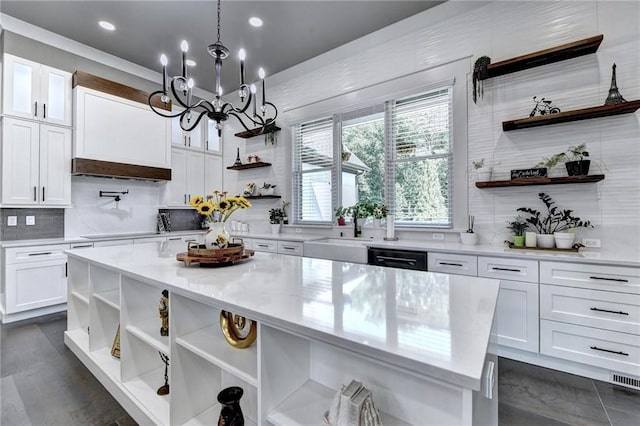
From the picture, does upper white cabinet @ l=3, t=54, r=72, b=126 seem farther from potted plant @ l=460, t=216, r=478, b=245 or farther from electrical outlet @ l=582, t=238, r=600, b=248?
electrical outlet @ l=582, t=238, r=600, b=248

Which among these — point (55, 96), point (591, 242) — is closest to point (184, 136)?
point (55, 96)

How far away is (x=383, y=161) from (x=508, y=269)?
192cm

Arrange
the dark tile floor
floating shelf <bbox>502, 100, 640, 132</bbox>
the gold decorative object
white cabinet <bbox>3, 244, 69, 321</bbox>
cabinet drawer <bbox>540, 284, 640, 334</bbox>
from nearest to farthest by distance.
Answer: the gold decorative object → the dark tile floor → cabinet drawer <bbox>540, 284, 640, 334</bbox> → floating shelf <bbox>502, 100, 640, 132</bbox> → white cabinet <bbox>3, 244, 69, 321</bbox>

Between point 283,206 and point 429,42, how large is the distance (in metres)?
2.97

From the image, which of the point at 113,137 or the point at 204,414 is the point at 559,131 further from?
the point at 113,137

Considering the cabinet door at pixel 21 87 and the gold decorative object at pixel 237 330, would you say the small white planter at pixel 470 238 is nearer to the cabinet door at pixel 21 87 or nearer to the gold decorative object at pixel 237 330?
the gold decorative object at pixel 237 330

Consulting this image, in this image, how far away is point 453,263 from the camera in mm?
2629

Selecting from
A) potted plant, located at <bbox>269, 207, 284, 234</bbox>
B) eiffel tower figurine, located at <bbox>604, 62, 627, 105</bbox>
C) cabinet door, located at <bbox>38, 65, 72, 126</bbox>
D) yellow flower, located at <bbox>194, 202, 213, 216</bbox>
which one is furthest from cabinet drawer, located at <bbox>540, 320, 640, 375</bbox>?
cabinet door, located at <bbox>38, 65, 72, 126</bbox>

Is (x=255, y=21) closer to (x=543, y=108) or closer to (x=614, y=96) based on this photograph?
(x=543, y=108)

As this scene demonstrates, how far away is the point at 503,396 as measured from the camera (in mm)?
1976

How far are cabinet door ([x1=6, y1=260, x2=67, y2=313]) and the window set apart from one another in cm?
312

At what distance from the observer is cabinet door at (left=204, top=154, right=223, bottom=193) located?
5434 millimetres

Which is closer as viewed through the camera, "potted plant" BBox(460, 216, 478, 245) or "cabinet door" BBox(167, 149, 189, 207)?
"potted plant" BBox(460, 216, 478, 245)

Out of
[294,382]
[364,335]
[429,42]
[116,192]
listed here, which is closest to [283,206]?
[116,192]
